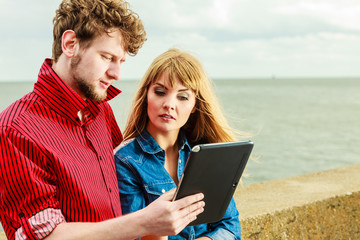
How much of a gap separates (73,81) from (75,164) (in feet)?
1.46

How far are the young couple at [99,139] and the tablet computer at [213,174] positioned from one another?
0.09 meters

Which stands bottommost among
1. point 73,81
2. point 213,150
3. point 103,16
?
point 213,150

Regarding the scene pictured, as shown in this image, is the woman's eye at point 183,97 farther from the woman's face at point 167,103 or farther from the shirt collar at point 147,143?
the shirt collar at point 147,143

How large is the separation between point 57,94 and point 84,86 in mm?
151

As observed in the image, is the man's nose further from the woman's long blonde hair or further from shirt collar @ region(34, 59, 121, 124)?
A: the woman's long blonde hair

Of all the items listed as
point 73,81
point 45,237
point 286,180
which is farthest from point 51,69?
point 286,180

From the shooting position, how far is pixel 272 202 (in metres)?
4.20

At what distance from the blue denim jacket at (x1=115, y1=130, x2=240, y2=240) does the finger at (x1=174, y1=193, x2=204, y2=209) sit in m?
0.45

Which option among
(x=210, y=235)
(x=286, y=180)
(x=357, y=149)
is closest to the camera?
(x=210, y=235)

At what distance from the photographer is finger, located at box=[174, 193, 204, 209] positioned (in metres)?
2.08

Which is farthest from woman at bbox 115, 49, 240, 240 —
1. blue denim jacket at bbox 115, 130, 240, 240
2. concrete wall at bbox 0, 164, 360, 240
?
concrete wall at bbox 0, 164, 360, 240

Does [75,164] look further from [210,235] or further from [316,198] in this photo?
[316,198]

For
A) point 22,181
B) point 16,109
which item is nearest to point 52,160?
point 22,181

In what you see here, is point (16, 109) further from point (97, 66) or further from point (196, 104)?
point (196, 104)
